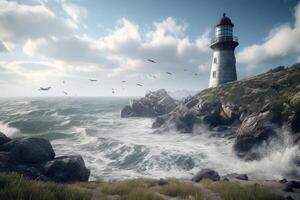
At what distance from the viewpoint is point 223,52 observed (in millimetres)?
45438

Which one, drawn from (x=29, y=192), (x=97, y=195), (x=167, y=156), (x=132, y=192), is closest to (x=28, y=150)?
(x=97, y=195)

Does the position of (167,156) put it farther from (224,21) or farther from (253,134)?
(224,21)

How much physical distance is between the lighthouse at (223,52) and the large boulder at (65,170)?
3822cm

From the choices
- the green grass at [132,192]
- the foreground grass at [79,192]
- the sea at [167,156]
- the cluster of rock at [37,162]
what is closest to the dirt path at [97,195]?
the foreground grass at [79,192]

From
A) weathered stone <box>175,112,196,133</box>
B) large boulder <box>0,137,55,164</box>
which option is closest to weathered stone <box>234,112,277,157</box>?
weathered stone <box>175,112,196,133</box>

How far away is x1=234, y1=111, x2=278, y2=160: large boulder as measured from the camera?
2327 cm

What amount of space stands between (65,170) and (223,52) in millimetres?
40002

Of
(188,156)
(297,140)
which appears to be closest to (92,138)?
(188,156)

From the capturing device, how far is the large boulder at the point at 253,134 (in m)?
23.3

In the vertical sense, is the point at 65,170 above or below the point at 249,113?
below

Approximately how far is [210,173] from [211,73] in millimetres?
37197

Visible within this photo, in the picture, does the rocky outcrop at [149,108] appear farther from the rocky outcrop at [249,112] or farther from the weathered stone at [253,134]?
the weathered stone at [253,134]

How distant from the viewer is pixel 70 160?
1664 centimetres

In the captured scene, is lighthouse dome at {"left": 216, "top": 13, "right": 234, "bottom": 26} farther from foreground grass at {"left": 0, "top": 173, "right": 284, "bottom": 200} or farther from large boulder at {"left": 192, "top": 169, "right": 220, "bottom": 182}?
foreground grass at {"left": 0, "top": 173, "right": 284, "bottom": 200}
